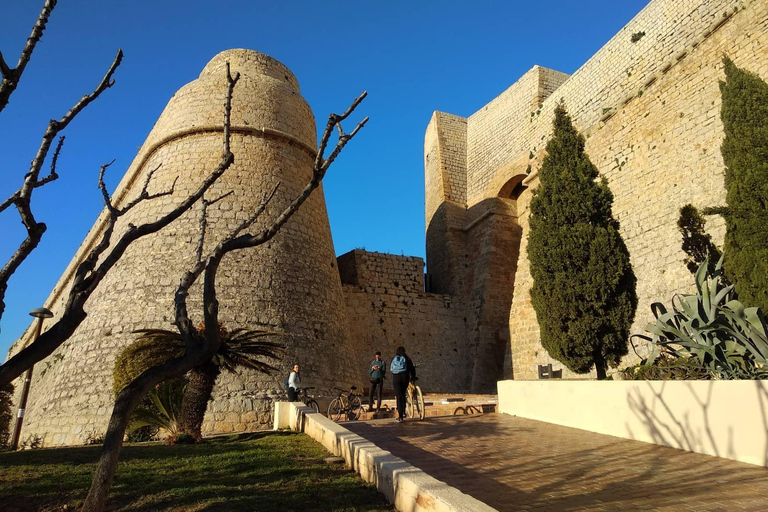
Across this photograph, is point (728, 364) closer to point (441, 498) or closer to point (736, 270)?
point (736, 270)

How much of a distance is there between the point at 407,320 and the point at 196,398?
1013cm

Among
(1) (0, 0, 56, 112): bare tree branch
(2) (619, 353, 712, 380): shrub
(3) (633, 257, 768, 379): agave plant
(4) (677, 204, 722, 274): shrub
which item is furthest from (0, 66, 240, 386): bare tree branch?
(4) (677, 204, 722, 274): shrub

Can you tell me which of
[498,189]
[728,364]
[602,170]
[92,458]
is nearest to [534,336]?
[602,170]

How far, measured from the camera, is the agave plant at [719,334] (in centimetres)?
560

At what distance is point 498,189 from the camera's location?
1803 centimetres

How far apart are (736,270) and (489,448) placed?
4.97 metres

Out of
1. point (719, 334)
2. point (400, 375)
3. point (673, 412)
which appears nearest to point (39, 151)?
point (400, 375)

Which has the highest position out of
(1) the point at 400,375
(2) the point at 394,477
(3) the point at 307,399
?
(1) the point at 400,375

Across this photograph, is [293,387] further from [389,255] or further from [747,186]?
[389,255]

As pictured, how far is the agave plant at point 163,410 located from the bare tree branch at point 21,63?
5.38 meters

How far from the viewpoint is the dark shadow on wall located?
178 inches

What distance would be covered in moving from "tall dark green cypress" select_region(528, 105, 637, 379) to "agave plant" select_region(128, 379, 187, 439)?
24.0ft

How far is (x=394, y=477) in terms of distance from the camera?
3.70m

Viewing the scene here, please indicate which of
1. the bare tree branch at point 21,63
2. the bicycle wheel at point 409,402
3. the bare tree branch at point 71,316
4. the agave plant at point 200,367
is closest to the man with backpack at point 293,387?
the agave plant at point 200,367
